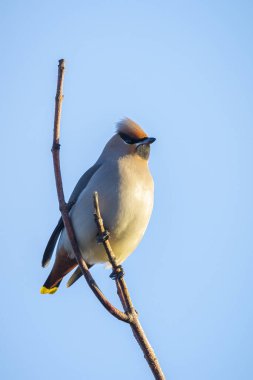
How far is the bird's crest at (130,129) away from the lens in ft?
16.7

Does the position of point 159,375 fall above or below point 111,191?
below

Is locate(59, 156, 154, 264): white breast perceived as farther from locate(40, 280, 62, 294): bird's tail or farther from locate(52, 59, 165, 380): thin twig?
locate(52, 59, 165, 380): thin twig

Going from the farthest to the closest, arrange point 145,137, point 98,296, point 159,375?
point 145,137, point 98,296, point 159,375

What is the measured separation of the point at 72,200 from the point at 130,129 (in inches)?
33.2

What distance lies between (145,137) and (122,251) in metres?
1.03

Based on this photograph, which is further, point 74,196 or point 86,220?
point 74,196

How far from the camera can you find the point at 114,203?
4383 mm

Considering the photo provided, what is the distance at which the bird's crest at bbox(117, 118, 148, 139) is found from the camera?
509 centimetres

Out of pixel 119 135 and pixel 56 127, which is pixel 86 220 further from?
pixel 56 127

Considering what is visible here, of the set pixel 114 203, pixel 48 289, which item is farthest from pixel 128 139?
pixel 48 289

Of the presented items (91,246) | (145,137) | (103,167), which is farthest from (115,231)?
(145,137)

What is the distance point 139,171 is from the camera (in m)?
4.79

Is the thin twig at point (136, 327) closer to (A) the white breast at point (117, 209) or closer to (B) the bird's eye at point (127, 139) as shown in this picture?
(A) the white breast at point (117, 209)

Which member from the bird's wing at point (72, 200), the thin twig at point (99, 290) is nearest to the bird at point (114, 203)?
the bird's wing at point (72, 200)
